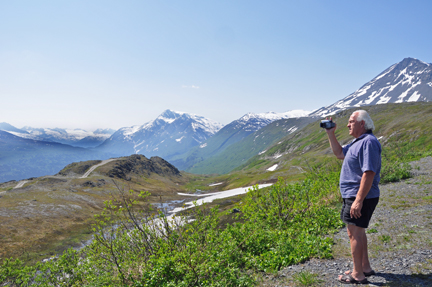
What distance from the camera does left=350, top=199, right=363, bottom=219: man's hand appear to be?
16.3 feet

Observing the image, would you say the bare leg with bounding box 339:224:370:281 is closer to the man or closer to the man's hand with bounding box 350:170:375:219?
the man

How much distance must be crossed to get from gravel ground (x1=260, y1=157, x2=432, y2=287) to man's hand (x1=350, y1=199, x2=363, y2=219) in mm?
1603

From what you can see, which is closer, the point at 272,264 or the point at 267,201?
the point at 272,264

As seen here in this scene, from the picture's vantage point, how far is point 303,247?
729 centimetres

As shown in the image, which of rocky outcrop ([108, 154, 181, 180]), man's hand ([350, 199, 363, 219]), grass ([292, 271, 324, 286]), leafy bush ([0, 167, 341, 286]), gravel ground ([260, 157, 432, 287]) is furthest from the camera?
rocky outcrop ([108, 154, 181, 180])

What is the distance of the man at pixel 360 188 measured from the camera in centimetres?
492

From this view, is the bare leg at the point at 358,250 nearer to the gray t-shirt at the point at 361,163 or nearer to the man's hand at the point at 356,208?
the man's hand at the point at 356,208

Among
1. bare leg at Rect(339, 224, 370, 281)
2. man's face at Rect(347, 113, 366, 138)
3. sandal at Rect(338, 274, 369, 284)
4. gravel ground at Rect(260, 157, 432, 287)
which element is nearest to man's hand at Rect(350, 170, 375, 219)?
bare leg at Rect(339, 224, 370, 281)

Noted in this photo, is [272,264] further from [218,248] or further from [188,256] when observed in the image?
[188,256]

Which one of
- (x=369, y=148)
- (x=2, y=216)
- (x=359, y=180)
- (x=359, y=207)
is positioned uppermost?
(x=369, y=148)

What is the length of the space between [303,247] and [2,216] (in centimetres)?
6972

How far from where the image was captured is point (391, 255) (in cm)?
641

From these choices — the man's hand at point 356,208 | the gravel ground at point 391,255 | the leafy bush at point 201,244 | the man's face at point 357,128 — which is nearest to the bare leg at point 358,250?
the gravel ground at point 391,255

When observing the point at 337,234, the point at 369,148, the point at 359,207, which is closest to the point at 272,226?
the point at 337,234
